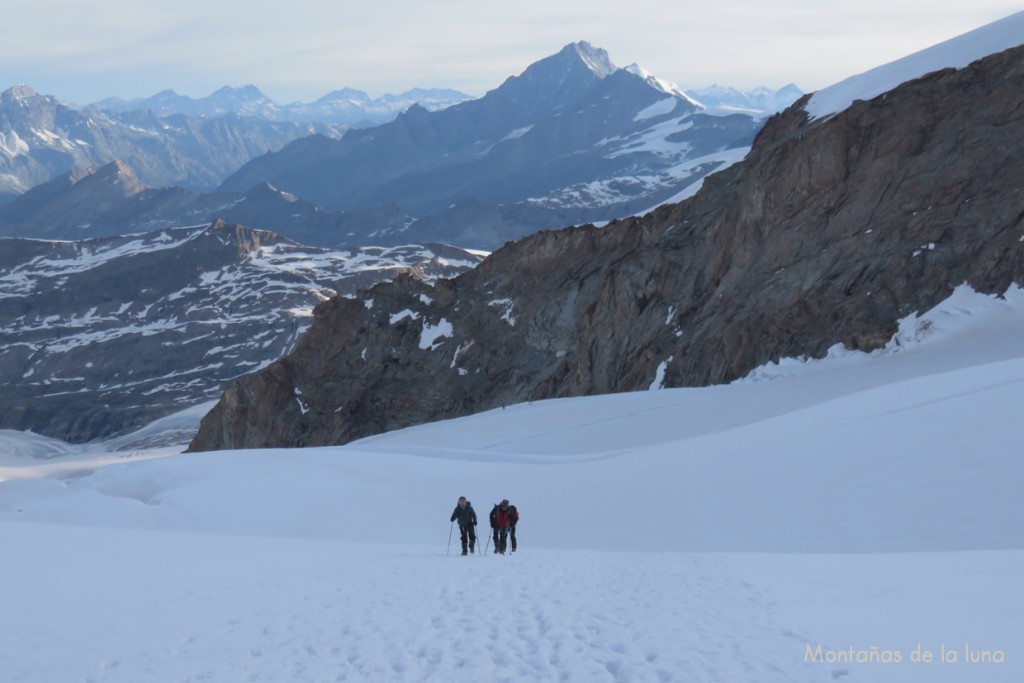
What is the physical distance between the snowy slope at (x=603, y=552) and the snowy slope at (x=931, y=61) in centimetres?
1728

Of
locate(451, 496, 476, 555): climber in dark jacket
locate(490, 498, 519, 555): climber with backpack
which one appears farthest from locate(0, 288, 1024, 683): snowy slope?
locate(451, 496, 476, 555): climber in dark jacket

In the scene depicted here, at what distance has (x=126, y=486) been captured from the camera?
25.6 m

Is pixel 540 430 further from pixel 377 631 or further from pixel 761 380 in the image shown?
pixel 377 631

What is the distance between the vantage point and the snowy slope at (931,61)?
1713 inches

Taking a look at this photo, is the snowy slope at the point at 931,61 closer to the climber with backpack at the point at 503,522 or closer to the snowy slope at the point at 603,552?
the snowy slope at the point at 603,552

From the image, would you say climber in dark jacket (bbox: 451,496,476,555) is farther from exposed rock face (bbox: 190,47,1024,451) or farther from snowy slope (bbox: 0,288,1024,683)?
exposed rock face (bbox: 190,47,1024,451)

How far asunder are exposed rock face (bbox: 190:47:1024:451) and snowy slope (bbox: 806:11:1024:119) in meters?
2.37

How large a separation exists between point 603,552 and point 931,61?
37.7 m

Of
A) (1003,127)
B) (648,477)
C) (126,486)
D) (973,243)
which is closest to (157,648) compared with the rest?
(648,477)

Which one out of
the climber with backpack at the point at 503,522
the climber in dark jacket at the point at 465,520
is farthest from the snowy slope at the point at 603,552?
the climber in dark jacket at the point at 465,520

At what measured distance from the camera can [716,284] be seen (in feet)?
153

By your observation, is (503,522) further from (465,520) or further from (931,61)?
(931,61)

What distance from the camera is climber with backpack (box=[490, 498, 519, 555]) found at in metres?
18.2

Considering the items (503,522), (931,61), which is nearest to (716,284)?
(931,61)
